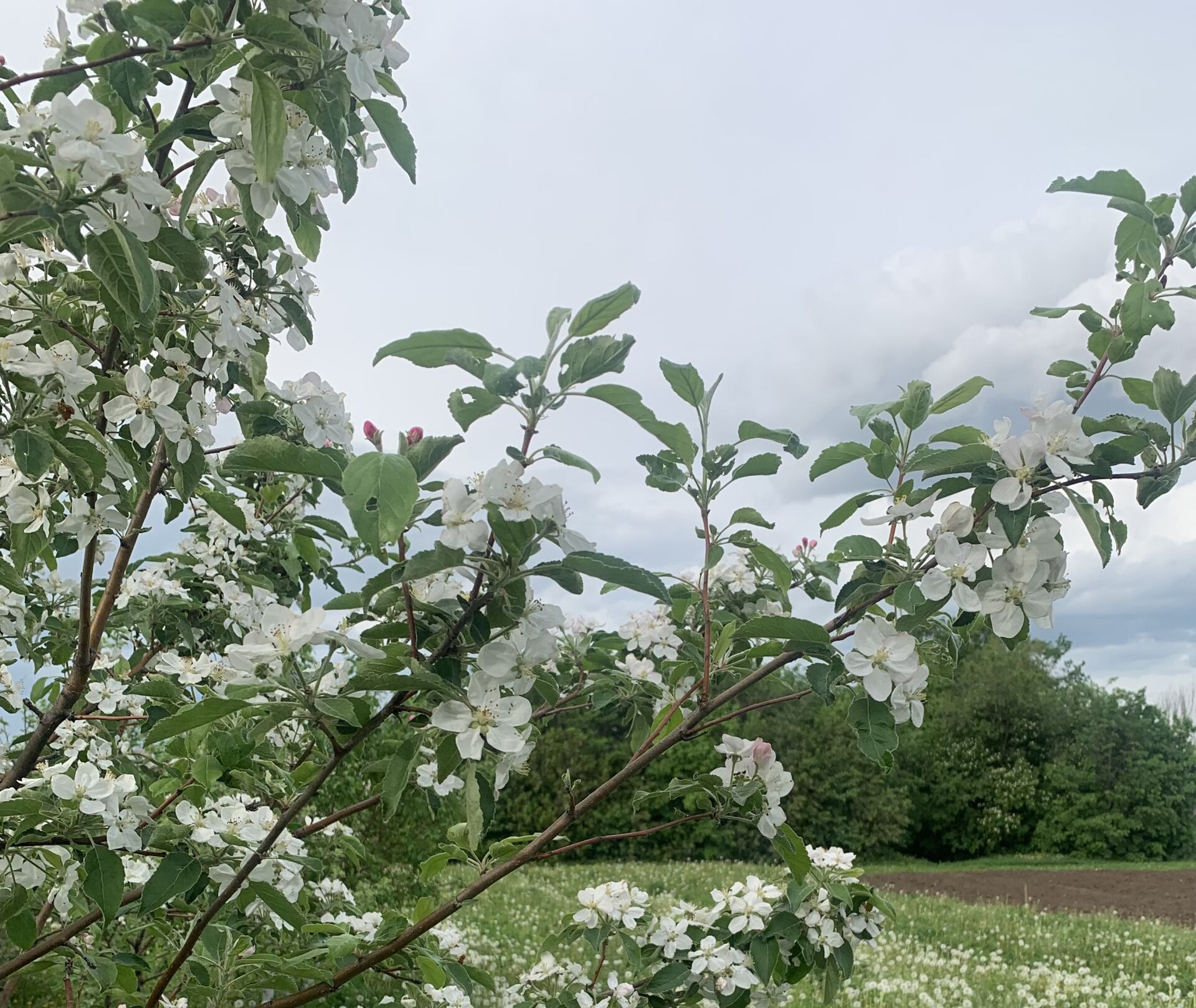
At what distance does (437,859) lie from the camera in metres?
1.61

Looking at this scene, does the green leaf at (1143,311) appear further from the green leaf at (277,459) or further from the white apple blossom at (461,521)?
the green leaf at (277,459)

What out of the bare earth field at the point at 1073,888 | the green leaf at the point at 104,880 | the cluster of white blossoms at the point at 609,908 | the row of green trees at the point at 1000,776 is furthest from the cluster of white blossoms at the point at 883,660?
the row of green trees at the point at 1000,776

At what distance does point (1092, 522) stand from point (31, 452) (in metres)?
1.49

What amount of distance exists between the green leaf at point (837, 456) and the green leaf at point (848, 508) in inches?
2.4

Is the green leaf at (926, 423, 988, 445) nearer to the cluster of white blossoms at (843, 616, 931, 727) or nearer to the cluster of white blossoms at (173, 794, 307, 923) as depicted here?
the cluster of white blossoms at (843, 616, 931, 727)

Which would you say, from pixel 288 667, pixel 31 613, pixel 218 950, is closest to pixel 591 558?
pixel 288 667

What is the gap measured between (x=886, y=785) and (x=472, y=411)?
17.1 meters

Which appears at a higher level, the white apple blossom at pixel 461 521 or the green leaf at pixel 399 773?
the white apple blossom at pixel 461 521

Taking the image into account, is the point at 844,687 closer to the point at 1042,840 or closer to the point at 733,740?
the point at 733,740

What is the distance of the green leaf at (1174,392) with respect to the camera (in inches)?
53.2

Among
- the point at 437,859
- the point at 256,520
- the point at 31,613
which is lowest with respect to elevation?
the point at 437,859

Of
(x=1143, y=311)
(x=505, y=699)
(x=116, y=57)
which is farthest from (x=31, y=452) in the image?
(x=1143, y=311)

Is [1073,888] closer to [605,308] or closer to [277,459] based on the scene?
[605,308]

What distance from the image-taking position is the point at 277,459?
3.72 ft
